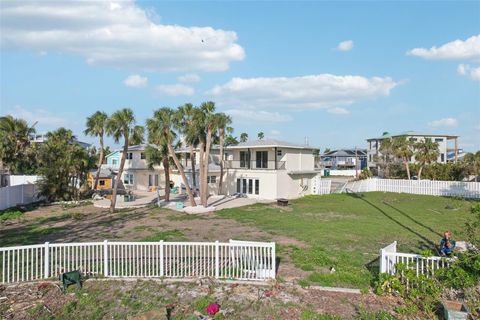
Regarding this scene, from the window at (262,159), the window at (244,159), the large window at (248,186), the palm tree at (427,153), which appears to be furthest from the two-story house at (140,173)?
the palm tree at (427,153)

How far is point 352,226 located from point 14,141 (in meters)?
31.1

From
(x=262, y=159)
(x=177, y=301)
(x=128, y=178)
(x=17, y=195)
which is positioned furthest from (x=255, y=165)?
(x=177, y=301)

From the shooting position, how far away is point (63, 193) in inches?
1283

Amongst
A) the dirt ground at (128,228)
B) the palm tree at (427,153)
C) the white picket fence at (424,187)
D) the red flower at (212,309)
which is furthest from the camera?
the palm tree at (427,153)

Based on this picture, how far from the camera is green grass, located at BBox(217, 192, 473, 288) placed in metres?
11.4

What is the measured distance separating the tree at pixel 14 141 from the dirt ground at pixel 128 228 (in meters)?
9.41

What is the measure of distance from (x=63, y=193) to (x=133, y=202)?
6841 millimetres

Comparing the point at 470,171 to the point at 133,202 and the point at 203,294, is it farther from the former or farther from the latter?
the point at 203,294

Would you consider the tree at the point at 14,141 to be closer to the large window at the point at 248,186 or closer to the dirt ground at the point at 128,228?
the dirt ground at the point at 128,228

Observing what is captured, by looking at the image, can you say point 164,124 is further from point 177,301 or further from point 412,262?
point 412,262

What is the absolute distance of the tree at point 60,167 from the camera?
3134cm

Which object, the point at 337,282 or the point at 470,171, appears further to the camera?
the point at 470,171

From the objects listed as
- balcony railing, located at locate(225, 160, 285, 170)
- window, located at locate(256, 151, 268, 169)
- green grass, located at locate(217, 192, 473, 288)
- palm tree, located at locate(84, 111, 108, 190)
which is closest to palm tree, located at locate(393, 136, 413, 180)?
green grass, located at locate(217, 192, 473, 288)

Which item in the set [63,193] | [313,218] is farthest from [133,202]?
[313,218]
